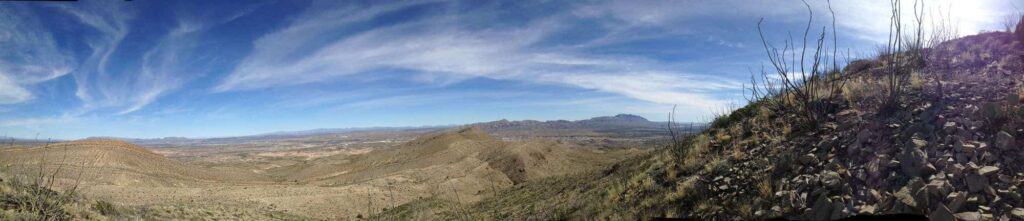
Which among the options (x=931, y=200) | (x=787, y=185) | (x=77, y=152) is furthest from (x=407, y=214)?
(x=77, y=152)

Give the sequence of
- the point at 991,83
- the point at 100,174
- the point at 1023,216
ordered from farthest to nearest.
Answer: the point at 100,174
the point at 991,83
the point at 1023,216

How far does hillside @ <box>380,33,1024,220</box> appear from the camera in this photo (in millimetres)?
4895

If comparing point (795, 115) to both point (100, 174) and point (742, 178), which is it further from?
point (100, 174)

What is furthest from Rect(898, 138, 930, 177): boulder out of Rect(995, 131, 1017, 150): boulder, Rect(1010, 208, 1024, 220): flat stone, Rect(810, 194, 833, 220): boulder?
Rect(1010, 208, 1024, 220): flat stone

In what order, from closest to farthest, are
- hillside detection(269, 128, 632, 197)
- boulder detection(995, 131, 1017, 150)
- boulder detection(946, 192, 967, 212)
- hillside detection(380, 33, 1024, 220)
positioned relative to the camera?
boulder detection(946, 192, 967, 212) → hillside detection(380, 33, 1024, 220) → boulder detection(995, 131, 1017, 150) → hillside detection(269, 128, 632, 197)

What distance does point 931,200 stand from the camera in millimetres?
4727

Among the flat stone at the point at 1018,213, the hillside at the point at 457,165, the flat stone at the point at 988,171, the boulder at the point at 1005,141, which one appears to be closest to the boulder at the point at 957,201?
the flat stone at the point at 1018,213

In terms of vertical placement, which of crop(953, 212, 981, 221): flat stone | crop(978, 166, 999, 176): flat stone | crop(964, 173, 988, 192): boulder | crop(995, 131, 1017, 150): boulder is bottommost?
crop(953, 212, 981, 221): flat stone

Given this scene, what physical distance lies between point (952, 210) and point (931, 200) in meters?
0.30

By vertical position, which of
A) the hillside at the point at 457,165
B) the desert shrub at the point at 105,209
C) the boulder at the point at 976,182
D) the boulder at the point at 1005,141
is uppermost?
the boulder at the point at 1005,141

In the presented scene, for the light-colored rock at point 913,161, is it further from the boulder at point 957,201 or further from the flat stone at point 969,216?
the flat stone at point 969,216

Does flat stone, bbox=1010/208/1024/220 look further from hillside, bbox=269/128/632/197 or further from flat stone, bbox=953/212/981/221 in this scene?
hillside, bbox=269/128/632/197

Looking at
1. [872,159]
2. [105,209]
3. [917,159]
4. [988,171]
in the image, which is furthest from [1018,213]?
[105,209]

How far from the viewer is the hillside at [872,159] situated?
489 cm
